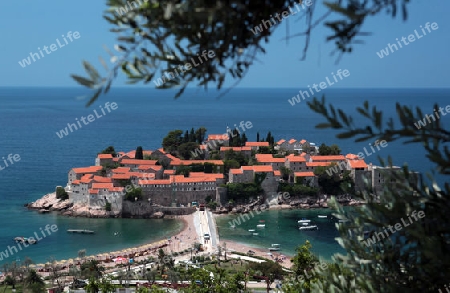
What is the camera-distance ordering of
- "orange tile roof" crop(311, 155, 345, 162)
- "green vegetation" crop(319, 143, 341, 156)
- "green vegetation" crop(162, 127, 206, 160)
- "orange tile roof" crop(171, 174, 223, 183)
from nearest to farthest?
"orange tile roof" crop(171, 174, 223, 183) < "orange tile roof" crop(311, 155, 345, 162) < "green vegetation" crop(162, 127, 206, 160) < "green vegetation" crop(319, 143, 341, 156)

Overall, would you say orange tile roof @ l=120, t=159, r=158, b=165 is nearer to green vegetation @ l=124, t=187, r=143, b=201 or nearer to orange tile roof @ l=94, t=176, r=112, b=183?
orange tile roof @ l=94, t=176, r=112, b=183

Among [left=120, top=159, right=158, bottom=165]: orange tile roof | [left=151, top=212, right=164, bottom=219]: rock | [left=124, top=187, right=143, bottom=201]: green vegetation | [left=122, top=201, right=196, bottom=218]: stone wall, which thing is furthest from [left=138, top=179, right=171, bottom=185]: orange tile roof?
[left=120, top=159, right=158, bottom=165]: orange tile roof

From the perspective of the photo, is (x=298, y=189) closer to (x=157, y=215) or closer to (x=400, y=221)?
(x=157, y=215)

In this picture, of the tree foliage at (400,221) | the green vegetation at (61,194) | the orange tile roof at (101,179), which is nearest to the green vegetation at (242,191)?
the orange tile roof at (101,179)

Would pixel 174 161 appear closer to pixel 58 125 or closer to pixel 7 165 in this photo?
pixel 7 165

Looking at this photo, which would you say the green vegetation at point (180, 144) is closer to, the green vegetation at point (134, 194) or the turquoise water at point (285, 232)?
the green vegetation at point (134, 194)

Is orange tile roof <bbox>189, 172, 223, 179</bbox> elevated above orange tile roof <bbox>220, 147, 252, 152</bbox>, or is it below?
below

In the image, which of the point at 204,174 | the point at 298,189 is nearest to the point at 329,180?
the point at 298,189

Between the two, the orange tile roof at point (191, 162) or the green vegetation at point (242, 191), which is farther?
the orange tile roof at point (191, 162)

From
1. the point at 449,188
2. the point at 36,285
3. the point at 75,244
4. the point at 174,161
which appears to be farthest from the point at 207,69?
the point at 174,161

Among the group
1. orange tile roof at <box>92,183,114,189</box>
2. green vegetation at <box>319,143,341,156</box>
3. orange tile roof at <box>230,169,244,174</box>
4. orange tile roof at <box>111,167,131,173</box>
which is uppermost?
orange tile roof at <box>111,167,131,173</box>
